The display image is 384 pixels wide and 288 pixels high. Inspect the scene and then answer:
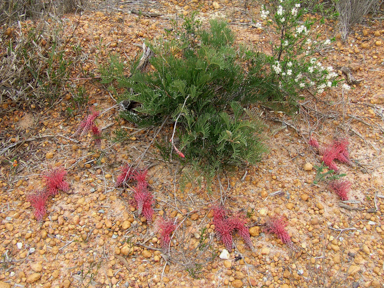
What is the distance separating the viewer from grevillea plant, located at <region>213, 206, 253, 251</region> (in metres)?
2.38

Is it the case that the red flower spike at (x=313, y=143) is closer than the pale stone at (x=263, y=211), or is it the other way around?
the pale stone at (x=263, y=211)

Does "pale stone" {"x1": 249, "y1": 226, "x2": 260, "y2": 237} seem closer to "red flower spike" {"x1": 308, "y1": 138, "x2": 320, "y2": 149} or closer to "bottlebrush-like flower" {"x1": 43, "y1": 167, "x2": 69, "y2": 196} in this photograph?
"red flower spike" {"x1": 308, "y1": 138, "x2": 320, "y2": 149}

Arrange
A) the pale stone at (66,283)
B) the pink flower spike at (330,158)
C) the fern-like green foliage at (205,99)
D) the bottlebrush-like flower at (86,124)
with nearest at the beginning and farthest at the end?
the pale stone at (66,283) < the fern-like green foliage at (205,99) < the pink flower spike at (330,158) < the bottlebrush-like flower at (86,124)

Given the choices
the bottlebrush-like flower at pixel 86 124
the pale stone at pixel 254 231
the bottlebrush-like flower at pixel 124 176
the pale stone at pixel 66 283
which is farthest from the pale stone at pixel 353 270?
the bottlebrush-like flower at pixel 86 124

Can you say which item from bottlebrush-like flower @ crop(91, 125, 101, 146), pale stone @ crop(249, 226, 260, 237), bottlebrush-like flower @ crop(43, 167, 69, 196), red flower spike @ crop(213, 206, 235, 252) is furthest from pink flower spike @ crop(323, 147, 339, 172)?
bottlebrush-like flower @ crop(43, 167, 69, 196)

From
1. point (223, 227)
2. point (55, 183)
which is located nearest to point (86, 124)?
point (55, 183)

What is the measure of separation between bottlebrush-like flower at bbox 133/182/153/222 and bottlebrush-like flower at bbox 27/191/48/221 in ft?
2.41

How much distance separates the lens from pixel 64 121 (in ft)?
10.2

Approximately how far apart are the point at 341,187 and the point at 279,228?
737mm

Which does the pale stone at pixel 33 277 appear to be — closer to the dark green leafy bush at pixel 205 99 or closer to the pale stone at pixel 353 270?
the dark green leafy bush at pixel 205 99

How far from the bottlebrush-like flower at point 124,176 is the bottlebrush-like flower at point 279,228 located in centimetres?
122

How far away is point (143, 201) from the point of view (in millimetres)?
2541

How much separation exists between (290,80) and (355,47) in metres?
1.60

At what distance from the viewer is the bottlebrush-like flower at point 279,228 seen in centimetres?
241
